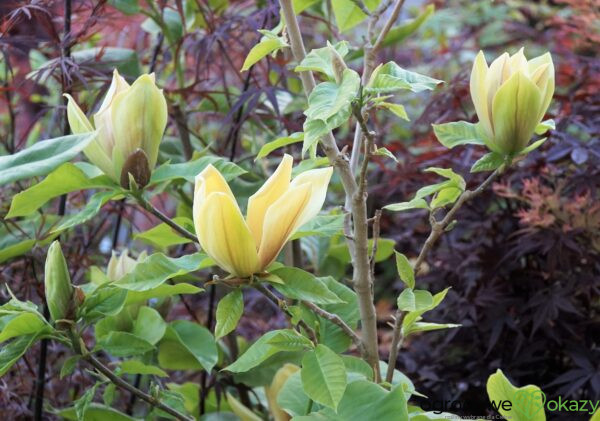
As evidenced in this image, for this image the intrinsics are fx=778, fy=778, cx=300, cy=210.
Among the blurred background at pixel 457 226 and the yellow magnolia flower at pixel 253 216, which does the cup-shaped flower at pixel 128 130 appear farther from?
the blurred background at pixel 457 226

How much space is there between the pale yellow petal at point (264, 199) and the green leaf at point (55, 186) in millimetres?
182

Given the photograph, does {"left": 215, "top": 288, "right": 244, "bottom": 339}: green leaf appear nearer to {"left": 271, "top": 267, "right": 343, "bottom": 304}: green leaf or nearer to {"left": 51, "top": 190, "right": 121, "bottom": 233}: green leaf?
{"left": 271, "top": 267, "right": 343, "bottom": 304}: green leaf

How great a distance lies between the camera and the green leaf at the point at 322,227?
73 cm

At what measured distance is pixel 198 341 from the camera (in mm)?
979

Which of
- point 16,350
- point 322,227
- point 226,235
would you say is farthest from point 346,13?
point 16,350

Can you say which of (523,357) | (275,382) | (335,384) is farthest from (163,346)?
(523,357)

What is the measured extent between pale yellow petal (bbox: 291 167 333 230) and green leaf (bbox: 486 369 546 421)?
234 millimetres

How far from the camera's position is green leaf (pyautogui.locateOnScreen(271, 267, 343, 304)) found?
0.67 meters

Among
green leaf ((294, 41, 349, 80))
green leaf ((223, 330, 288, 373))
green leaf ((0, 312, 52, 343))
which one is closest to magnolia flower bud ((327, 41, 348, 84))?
green leaf ((294, 41, 349, 80))

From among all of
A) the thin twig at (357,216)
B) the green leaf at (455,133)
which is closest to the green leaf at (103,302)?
the thin twig at (357,216)

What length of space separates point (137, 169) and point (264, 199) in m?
0.15

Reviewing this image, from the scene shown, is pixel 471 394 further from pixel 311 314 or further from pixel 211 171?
pixel 211 171

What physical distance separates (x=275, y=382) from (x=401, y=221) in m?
0.54

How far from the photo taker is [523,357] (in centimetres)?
114
